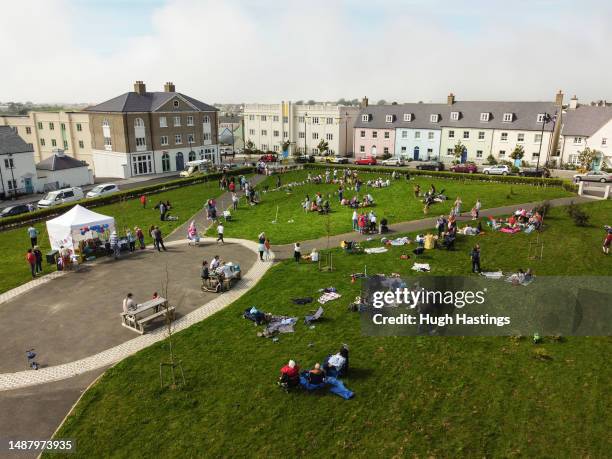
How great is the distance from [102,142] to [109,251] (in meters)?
40.9

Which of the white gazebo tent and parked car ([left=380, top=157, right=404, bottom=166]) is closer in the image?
the white gazebo tent

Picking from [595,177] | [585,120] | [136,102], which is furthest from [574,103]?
[136,102]

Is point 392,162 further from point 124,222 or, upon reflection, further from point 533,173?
point 124,222

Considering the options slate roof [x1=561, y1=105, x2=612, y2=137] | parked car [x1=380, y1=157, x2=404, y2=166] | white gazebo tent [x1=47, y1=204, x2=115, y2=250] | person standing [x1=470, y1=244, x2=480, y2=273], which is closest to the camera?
person standing [x1=470, y1=244, x2=480, y2=273]

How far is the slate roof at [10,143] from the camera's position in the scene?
47.9 m

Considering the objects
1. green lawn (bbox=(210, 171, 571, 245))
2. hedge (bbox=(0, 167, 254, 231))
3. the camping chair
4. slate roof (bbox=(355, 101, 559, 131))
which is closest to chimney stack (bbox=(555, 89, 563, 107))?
slate roof (bbox=(355, 101, 559, 131))

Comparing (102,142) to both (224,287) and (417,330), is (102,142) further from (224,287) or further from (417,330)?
(417,330)

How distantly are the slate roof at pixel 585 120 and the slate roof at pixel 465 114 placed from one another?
8.43ft

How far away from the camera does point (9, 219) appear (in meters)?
34.2

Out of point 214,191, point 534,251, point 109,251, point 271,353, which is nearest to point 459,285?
point 534,251

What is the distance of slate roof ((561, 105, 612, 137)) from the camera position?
190ft

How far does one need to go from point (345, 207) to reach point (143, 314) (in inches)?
852

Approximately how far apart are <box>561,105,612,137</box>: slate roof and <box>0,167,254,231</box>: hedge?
1649 inches

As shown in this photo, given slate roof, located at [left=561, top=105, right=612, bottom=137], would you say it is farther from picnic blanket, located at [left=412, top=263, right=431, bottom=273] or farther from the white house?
the white house
